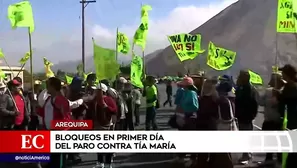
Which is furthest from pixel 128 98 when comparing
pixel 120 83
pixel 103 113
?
pixel 103 113

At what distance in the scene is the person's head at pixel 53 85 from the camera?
3.02 meters

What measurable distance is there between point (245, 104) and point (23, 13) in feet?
5.38

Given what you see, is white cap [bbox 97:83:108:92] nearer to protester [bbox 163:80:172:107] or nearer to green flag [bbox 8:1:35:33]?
protester [bbox 163:80:172:107]

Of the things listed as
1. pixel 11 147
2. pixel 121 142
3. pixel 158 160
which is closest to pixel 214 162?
pixel 158 160

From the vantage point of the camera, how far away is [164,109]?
10.8 feet

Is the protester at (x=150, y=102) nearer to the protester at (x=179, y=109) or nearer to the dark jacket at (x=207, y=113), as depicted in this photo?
the protester at (x=179, y=109)

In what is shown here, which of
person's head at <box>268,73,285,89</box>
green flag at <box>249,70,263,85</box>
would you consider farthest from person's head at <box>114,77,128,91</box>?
person's head at <box>268,73,285,89</box>

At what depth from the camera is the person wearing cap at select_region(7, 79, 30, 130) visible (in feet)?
10.2

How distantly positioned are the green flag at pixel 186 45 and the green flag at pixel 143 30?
0.18 m

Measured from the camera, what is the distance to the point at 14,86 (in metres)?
3.20

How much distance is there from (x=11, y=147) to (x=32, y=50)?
0.77m

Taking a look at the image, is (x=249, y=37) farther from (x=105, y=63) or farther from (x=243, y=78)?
(x=105, y=63)

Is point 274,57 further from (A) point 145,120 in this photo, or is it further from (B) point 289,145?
(A) point 145,120

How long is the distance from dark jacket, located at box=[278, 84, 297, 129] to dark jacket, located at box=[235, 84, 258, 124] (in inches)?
7.1
